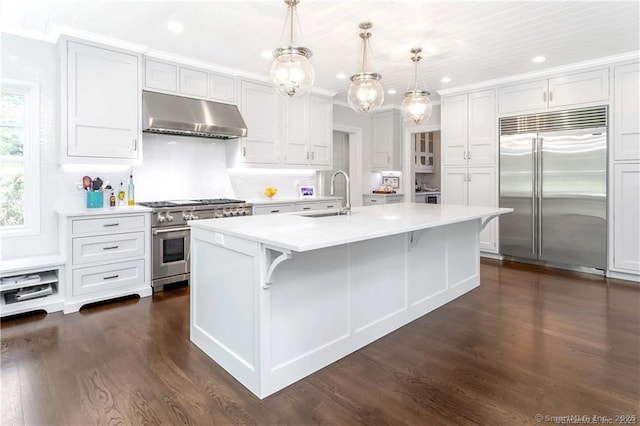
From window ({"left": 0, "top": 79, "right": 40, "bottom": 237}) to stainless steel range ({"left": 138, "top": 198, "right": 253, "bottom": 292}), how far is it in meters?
0.99

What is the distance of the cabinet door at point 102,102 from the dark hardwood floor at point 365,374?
1574mm

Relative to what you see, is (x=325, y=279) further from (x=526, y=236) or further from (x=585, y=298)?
(x=526, y=236)

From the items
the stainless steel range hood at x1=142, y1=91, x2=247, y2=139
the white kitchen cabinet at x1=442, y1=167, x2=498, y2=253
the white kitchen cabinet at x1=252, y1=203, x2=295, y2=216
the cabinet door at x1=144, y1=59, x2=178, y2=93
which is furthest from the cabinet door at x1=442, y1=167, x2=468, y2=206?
the cabinet door at x1=144, y1=59, x2=178, y2=93

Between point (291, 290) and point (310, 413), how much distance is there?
2.07ft

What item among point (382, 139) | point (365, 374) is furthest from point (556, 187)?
point (365, 374)

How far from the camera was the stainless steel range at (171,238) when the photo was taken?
3797 millimetres

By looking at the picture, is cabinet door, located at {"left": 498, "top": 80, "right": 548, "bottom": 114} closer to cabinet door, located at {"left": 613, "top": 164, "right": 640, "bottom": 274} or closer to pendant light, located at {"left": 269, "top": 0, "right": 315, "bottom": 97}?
cabinet door, located at {"left": 613, "top": 164, "right": 640, "bottom": 274}

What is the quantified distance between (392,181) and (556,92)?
3.00 m

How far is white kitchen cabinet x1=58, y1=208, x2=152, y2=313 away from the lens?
330 cm

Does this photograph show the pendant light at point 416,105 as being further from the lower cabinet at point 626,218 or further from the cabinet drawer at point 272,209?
the lower cabinet at point 626,218

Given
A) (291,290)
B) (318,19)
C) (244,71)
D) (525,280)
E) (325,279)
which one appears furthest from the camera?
(244,71)

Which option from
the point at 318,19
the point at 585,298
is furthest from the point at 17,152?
the point at 585,298

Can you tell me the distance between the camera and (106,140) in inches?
143

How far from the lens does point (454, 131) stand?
5633 millimetres
